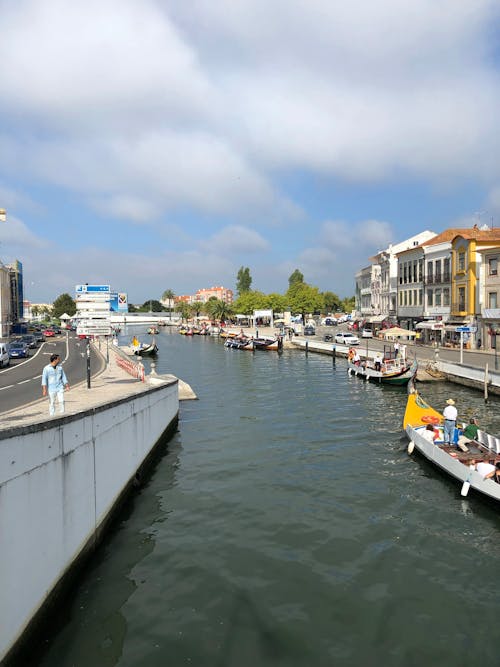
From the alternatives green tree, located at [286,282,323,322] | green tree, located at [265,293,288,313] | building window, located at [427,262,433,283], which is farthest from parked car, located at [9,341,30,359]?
green tree, located at [265,293,288,313]

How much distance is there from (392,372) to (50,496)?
36161mm

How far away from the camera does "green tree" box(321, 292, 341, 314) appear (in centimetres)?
17912

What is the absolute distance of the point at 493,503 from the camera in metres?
15.4

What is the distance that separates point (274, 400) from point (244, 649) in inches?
1009

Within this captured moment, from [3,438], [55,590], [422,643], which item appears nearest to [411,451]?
[422,643]

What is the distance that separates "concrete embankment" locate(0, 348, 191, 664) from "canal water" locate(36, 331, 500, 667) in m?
0.88

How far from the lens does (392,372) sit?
137ft

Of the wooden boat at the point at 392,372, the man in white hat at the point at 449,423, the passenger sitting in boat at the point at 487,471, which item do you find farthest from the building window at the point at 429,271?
the passenger sitting in boat at the point at 487,471

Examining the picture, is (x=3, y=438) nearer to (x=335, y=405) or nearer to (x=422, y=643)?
(x=422, y=643)

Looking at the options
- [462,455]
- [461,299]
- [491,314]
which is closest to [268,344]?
[461,299]

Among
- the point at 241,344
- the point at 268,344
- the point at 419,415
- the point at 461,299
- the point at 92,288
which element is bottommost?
the point at 419,415

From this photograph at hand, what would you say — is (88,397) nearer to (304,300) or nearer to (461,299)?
(461,299)

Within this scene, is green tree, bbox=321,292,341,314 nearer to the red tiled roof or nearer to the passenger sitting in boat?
the red tiled roof

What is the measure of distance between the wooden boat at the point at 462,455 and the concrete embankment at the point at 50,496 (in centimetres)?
1104
